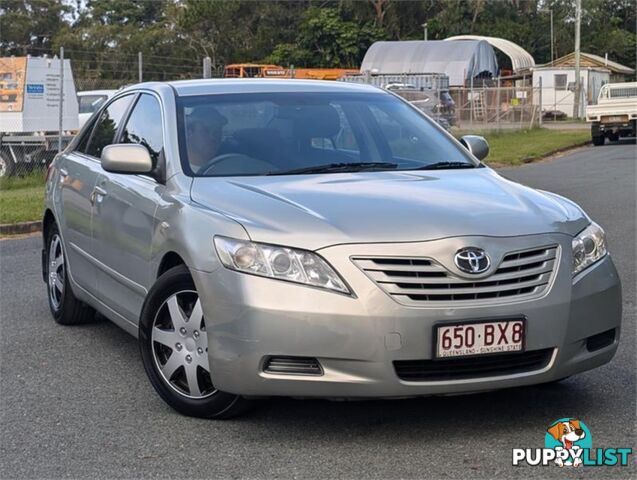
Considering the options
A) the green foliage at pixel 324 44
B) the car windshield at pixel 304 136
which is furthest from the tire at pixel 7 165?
the green foliage at pixel 324 44

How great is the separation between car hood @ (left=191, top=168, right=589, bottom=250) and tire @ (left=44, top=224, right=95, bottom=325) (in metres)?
2.17

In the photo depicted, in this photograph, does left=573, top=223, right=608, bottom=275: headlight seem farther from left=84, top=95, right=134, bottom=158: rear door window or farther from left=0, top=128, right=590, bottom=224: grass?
left=0, top=128, right=590, bottom=224: grass

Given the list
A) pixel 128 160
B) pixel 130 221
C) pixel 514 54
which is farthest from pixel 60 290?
pixel 514 54

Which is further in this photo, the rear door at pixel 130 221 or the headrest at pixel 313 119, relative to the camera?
the headrest at pixel 313 119

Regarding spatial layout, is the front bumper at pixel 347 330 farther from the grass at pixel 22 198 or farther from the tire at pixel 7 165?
the tire at pixel 7 165

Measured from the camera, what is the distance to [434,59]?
55.6 m

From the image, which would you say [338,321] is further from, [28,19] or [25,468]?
[28,19]

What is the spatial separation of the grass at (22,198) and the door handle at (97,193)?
6.87 m

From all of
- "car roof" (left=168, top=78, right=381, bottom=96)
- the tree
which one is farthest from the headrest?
the tree

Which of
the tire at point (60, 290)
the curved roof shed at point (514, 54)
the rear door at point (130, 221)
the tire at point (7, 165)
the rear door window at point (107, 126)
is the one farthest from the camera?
the curved roof shed at point (514, 54)

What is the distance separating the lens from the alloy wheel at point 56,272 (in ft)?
23.4

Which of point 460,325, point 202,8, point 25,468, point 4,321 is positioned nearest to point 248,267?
point 460,325

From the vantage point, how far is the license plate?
14.1ft

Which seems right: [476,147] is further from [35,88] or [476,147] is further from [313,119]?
[35,88]
